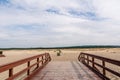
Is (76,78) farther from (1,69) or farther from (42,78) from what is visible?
(1,69)

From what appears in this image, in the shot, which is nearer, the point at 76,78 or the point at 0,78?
the point at 76,78

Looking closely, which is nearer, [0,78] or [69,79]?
[69,79]

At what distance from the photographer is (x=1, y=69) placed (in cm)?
606

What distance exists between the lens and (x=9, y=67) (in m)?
6.88

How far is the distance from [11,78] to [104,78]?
471 cm

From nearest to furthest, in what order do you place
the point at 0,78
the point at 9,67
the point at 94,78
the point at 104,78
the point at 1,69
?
the point at 1,69
the point at 9,67
the point at 104,78
the point at 94,78
the point at 0,78

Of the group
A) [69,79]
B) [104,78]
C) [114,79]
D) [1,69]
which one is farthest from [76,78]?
[1,69]

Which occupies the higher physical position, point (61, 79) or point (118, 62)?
point (118, 62)

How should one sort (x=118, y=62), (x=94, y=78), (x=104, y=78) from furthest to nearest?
1. (x=94, y=78)
2. (x=104, y=78)
3. (x=118, y=62)

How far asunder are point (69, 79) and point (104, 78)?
64.4 inches

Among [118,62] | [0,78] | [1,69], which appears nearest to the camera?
[1,69]

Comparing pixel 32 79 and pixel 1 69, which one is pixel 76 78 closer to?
pixel 32 79

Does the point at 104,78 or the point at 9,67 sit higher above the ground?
the point at 9,67

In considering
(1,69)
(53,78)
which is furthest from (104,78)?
(1,69)
